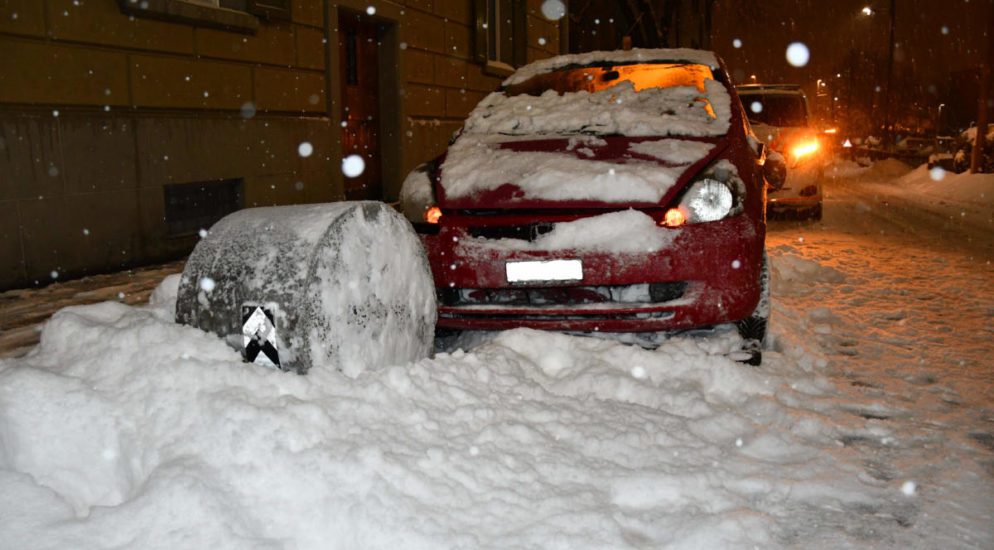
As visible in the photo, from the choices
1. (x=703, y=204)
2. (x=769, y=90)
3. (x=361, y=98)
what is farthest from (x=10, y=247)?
(x=769, y=90)

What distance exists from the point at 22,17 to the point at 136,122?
3.86 feet

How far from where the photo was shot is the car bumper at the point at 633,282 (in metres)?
3.78

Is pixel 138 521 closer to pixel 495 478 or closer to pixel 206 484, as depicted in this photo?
pixel 206 484

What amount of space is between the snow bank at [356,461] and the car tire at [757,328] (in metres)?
0.71

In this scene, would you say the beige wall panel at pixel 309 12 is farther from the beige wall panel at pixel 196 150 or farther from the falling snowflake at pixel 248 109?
the beige wall panel at pixel 196 150

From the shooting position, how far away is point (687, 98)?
493 centimetres

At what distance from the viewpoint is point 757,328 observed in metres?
3.98

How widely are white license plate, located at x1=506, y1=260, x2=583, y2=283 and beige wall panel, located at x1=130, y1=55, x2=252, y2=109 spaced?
171 inches

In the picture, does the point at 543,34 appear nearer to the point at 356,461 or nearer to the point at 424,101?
the point at 424,101

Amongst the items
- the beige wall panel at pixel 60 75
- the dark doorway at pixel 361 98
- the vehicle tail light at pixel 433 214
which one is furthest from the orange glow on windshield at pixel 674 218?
the dark doorway at pixel 361 98

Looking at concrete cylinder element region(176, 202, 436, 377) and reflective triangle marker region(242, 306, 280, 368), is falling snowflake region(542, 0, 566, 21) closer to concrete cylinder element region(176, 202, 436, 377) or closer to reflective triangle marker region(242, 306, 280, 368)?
concrete cylinder element region(176, 202, 436, 377)

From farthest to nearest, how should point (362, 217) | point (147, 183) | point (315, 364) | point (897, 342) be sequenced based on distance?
point (147, 183) < point (897, 342) < point (362, 217) < point (315, 364)

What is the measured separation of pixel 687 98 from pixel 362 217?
8.44ft

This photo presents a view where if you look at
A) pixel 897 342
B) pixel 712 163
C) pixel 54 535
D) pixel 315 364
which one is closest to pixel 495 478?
pixel 315 364
